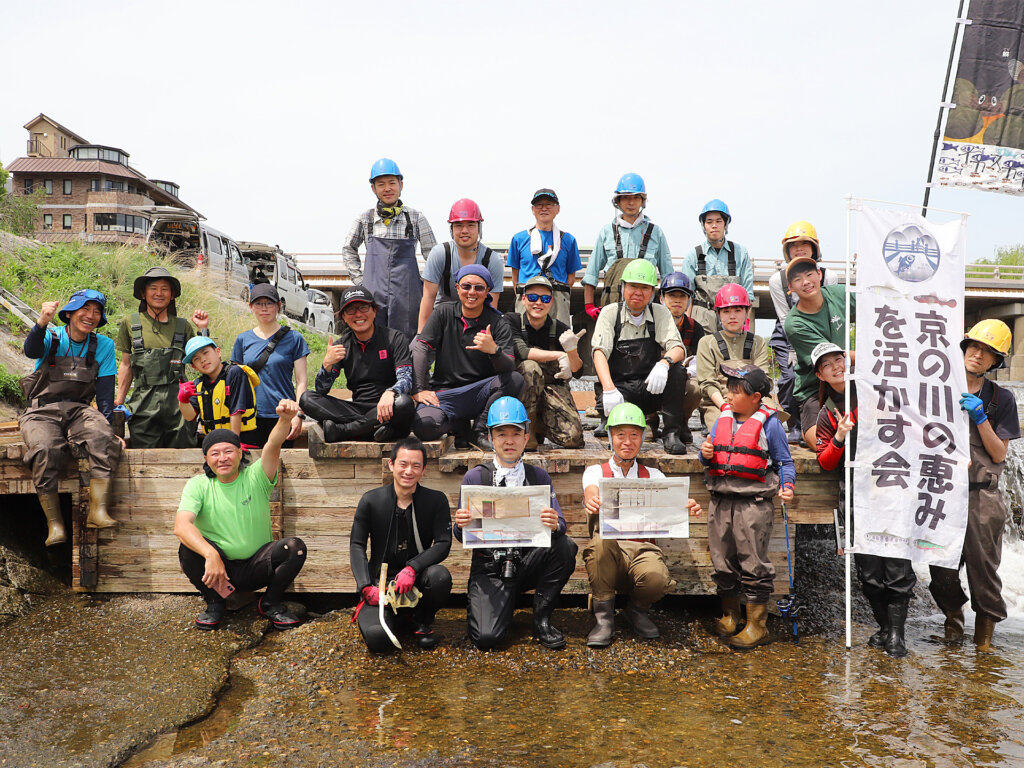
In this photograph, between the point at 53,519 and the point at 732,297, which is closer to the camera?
the point at 53,519

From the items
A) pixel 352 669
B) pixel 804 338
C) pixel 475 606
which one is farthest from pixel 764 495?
pixel 352 669

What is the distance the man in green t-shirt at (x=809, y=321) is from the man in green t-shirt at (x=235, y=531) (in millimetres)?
4319

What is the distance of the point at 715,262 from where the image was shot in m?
7.99

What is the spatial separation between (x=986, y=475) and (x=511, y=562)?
11.7 ft

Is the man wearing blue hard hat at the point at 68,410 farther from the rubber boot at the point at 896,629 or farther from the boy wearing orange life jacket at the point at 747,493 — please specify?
the rubber boot at the point at 896,629

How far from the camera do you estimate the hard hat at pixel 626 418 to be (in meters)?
5.41

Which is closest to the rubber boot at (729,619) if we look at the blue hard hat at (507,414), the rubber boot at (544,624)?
the rubber boot at (544,624)

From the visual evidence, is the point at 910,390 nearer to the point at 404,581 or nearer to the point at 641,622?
the point at 641,622

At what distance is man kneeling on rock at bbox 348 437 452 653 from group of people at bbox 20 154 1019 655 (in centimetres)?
2

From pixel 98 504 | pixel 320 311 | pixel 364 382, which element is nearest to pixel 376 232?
A: pixel 364 382

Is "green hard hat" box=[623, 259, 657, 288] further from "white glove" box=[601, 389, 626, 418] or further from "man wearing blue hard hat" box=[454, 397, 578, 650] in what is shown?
"man wearing blue hard hat" box=[454, 397, 578, 650]

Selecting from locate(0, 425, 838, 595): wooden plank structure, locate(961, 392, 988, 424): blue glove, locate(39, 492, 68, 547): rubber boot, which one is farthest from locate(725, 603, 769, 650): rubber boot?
locate(39, 492, 68, 547): rubber boot

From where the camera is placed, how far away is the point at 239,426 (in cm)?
630

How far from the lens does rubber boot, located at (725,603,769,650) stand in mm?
5438
